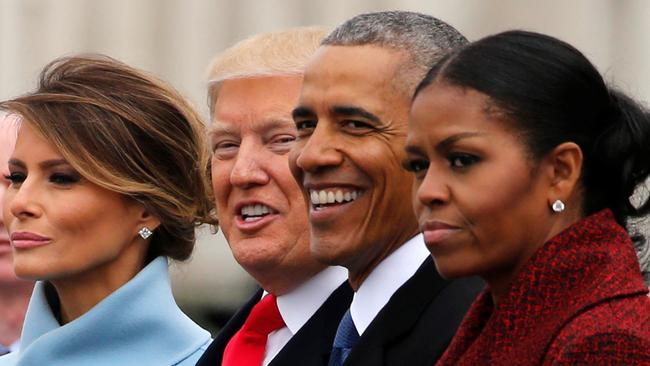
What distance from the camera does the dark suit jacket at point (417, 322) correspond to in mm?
3840

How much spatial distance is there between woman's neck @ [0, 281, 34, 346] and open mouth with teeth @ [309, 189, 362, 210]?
2251mm

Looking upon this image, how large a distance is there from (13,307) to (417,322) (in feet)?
8.09

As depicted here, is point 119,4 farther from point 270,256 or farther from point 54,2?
point 270,256

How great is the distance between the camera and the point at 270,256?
14.7 ft

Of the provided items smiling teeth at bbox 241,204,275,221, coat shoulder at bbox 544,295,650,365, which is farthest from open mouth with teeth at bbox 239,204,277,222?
coat shoulder at bbox 544,295,650,365

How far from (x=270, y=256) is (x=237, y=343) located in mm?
258

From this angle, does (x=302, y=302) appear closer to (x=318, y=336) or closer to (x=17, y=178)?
(x=318, y=336)

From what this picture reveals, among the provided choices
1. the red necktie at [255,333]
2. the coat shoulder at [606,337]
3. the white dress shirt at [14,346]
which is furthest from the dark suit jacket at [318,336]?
the white dress shirt at [14,346]

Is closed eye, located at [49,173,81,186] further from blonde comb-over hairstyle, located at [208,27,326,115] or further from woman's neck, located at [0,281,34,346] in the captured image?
woman's neck, located at [0,281,34,346]

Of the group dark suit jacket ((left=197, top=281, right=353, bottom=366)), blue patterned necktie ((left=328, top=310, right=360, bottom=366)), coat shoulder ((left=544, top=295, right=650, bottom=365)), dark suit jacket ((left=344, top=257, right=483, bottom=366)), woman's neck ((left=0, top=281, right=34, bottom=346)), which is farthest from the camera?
woman's neck ((left=0, top=281, right=34, bottom=346))

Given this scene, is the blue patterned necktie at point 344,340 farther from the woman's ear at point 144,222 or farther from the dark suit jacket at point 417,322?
the woman's ear at point 144,222

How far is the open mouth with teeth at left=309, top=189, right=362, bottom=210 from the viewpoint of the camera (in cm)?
400

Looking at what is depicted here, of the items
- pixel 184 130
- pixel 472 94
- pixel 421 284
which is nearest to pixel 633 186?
pixel 472 94

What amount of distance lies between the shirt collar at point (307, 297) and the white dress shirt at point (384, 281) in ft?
1.43
